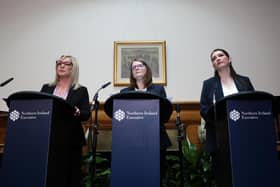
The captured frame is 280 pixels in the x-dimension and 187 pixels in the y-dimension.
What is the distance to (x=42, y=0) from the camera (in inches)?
179

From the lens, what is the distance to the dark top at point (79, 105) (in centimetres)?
234

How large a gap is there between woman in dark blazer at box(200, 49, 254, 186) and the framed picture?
62.6 inches

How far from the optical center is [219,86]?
253cm

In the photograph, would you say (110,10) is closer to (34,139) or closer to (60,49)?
(60,49)

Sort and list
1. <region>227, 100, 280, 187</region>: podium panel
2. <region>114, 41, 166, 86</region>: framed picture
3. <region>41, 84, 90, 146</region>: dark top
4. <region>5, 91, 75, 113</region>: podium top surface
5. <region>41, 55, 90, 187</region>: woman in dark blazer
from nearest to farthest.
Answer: <region>227, 100, 280, 187</region>: podium panel < <region>5, 91, 75, 113</region>: podium top surface < <region>41, 55, 90, 187</region>: woman in dark blazer < <region>41, 84, 90, 146</region>: dark top < <region>114, 41, 166, 86</region>: framed picture

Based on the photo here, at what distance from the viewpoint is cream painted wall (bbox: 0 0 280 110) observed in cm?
421

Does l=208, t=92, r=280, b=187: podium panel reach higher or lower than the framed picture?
lower

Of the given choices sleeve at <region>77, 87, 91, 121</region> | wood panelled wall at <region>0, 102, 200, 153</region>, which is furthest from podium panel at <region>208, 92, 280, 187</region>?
wood panelled wall at <region>0, 102, 200, 153</region>

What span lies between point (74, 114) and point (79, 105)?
12.7 inches

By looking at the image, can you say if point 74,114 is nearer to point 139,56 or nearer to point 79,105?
point 79,105

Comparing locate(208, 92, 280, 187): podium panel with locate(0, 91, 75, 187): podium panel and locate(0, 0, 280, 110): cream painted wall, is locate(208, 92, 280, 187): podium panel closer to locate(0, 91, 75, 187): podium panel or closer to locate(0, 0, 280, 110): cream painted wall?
locate(0, 91, 75, 187): podium panel

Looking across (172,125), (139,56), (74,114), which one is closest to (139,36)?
(139,56)

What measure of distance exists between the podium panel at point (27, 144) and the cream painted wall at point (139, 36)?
222 centimetres

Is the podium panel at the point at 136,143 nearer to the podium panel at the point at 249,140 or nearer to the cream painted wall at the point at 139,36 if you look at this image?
the podium panel at the point at 249,140
